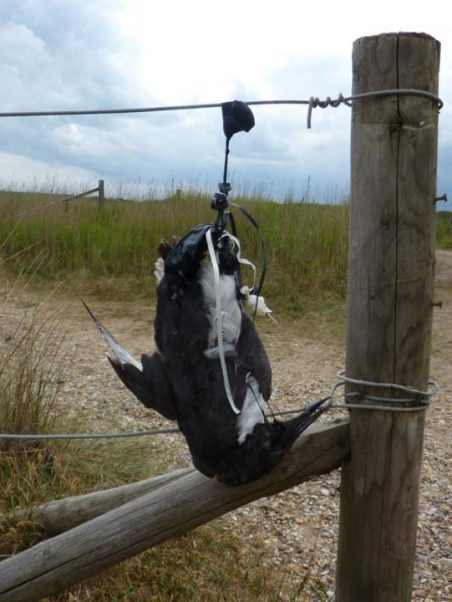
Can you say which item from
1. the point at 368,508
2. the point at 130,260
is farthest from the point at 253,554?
the point at 130,260

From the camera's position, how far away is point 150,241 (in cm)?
981

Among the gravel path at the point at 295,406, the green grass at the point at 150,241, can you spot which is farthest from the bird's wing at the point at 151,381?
the green grass at the point at 150,241

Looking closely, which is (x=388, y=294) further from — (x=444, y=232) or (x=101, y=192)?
(x=444, y=232)

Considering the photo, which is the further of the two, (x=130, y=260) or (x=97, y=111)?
(x=130, y=260)

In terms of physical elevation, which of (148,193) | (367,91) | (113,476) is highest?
(148,193)

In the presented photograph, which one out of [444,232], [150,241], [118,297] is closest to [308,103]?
[118,297]

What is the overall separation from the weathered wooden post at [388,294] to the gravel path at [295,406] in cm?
109

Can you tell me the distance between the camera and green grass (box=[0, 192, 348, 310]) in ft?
29.7

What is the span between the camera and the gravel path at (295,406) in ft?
10.4

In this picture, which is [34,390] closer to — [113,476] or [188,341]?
[113,476]

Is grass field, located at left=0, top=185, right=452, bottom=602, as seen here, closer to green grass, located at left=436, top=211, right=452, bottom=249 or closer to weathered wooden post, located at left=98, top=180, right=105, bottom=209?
green grass, located at left=436, top=211, right=452, bottom=249

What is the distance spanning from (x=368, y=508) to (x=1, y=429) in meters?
2.17

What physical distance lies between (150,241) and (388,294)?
851 centimetres

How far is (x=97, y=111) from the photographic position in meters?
1.85
